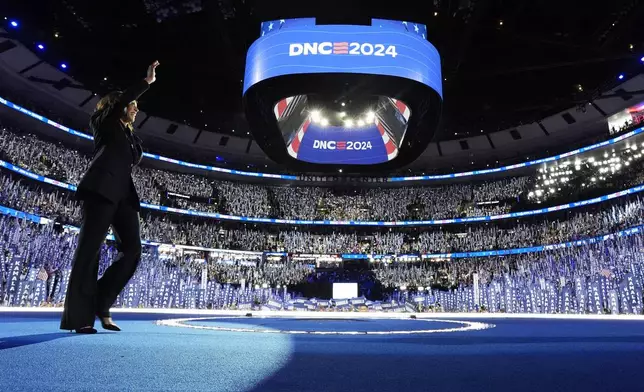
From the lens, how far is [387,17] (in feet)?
33.6

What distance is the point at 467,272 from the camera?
29.4 m

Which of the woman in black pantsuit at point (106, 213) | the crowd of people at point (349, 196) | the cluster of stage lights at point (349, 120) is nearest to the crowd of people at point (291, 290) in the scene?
the crowd of people at point (349, 196)

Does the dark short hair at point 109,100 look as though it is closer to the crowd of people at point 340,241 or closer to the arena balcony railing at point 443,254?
the crowd of people at point 340,241

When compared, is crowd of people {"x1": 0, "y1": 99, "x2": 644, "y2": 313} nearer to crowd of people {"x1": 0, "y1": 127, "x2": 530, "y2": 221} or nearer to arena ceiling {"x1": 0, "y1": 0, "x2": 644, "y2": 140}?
crowd of people {"x1": 0, "y1": 127, "x2": 530, "y2": 221}

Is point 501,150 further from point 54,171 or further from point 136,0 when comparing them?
point 54,171

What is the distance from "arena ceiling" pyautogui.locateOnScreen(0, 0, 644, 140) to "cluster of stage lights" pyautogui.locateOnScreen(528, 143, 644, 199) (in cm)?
694

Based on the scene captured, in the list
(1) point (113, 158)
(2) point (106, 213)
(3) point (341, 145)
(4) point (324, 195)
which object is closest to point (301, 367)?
(2) point (106, 213)

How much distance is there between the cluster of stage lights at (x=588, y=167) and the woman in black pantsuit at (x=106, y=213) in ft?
100

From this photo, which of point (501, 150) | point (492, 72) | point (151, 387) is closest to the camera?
point (151, 387)

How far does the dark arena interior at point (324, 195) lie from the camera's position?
290 cm

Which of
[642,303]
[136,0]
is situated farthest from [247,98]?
[642,303]

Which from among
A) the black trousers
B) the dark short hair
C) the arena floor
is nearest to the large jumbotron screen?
the dark short hair

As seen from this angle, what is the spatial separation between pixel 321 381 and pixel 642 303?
53.1 ft

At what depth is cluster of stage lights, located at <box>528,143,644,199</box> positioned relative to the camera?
27438 mm
